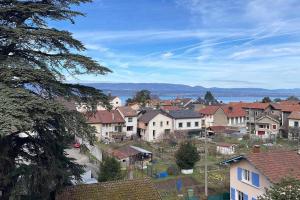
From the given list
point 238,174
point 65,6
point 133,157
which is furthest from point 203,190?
point 65,6

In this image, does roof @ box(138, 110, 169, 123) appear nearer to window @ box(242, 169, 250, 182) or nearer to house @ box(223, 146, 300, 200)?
house @ box(223, 146, 300, 200)

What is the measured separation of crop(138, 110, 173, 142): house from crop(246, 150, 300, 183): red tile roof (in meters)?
41.3

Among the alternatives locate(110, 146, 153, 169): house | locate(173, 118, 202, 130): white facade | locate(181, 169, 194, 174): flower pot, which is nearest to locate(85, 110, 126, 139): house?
locate(173, 118, 202, 130): white facade

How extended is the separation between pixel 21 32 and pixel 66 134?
4056mm

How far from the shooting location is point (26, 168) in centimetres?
1306

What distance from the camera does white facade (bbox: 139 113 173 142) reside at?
226ft

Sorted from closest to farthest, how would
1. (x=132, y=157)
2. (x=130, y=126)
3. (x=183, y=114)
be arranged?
1. (x=132, y=157)
2. (x=130, y=126)
3. (x=183, y=114)

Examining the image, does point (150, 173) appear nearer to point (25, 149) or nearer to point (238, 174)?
point (238, 174)

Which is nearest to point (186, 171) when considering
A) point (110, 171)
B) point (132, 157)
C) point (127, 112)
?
point (132, 157)

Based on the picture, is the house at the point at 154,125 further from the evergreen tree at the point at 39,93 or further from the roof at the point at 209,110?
the evergreen tree at the point at 39,93

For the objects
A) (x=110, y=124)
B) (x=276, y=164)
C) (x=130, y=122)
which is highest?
(x=130, y=122)

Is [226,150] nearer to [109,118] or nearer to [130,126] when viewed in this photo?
[130,126]

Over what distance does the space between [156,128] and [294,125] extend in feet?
80.3

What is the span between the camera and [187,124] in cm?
7338
